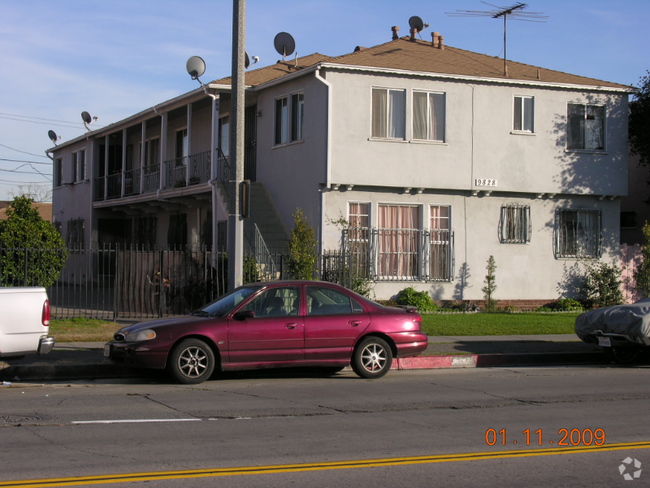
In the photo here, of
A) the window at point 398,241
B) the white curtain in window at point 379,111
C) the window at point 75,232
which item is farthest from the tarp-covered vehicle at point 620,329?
the window at point 75,232

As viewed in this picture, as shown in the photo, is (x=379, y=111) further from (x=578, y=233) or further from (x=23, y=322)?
(x=23, y=322)

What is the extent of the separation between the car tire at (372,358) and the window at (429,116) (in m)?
10.4

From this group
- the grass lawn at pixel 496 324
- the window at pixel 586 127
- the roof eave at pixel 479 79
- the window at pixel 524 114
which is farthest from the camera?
the window at pixel 586 127

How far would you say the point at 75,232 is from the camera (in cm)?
3416

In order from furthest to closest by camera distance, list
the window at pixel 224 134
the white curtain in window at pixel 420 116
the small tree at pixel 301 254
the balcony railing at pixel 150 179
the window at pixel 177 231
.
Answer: the window at pixel 177 231 → the balcony railing at pixel 150 179 → the window at pixel 224 134 → the white curtain in window at pixel 420 116 → the small tree at pixel 301 254

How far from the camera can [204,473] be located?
582cm

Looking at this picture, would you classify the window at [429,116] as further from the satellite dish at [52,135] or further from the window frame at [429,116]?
the satellite dish at [52,135]

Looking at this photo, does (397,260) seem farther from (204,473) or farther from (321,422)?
(204,473)

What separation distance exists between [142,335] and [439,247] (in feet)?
40.2

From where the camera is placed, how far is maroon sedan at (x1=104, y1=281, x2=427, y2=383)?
1034cm

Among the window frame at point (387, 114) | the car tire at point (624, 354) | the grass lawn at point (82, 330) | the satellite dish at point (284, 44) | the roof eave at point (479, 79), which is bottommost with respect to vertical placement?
the car tire at point (624, 354)

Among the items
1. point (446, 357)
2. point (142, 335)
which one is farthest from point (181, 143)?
point (142, 335)

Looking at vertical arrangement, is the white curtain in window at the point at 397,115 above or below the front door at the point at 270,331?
above
